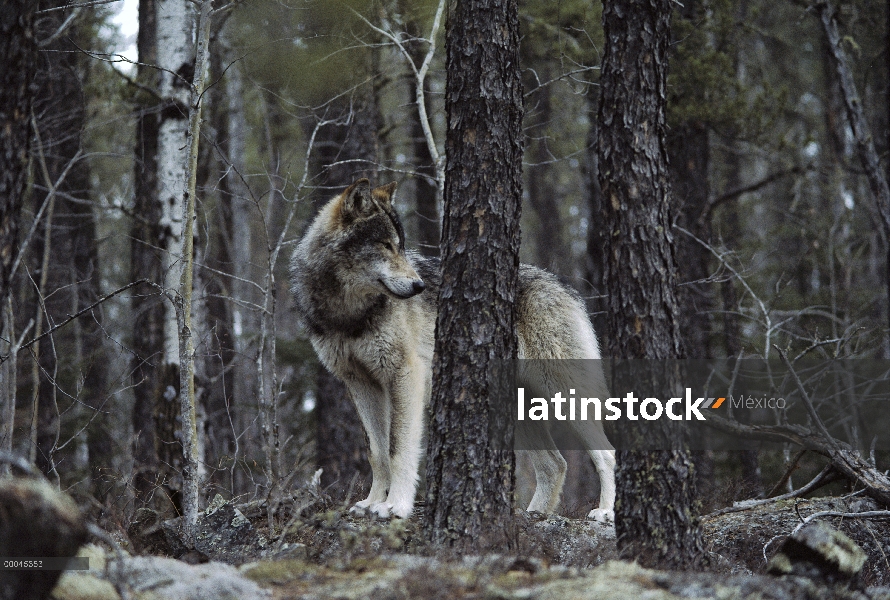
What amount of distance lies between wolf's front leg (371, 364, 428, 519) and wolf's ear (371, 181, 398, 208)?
1.42 meters

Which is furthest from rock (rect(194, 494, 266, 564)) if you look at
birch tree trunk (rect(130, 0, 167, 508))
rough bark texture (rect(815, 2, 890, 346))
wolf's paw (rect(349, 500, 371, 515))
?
rough bark texture (rect(815, 2, 890, 346))

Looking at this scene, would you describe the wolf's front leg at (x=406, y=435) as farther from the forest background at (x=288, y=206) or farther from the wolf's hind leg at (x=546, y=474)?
Answer: the wolf's hind leg at (x=546, y=474)

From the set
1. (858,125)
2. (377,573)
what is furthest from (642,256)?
(858,125)

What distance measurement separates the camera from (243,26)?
Result: 1218 centimetres

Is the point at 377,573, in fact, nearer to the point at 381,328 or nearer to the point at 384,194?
the point at 381,328

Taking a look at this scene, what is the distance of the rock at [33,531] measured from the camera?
2.86 m

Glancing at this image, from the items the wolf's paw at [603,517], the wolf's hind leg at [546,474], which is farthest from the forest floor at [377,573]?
the wolf's hind leg at [546,474]

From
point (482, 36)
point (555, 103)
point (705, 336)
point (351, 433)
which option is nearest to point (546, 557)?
point (482, 36)

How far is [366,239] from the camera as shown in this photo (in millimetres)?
6422

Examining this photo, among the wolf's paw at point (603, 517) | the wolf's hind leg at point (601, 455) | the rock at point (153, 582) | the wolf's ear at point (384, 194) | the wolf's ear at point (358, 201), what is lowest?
the wolf's paw at point (603, 517)

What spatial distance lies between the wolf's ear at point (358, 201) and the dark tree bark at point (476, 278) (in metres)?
1.52

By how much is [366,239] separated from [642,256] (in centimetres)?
268

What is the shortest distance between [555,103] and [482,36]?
6.56 metres

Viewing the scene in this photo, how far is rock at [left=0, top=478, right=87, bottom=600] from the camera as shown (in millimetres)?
2855
